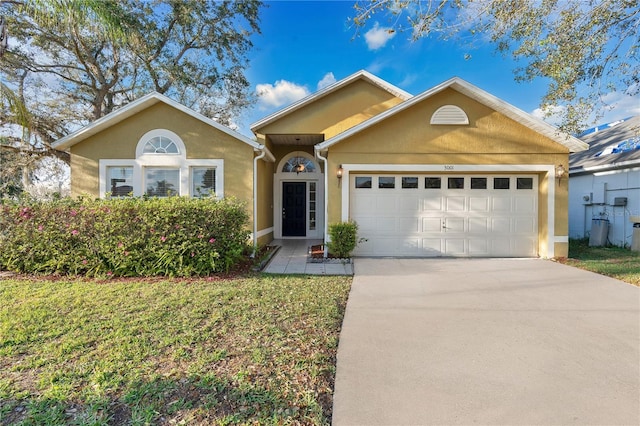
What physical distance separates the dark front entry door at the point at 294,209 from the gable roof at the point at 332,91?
2916 millimetres

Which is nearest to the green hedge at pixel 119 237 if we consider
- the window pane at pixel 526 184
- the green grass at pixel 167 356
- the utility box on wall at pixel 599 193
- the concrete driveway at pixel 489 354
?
the green grass at pixel 167 356

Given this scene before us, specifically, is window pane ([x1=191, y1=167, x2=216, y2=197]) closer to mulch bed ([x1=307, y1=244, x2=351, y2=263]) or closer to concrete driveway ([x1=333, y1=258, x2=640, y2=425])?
mulch bed ([x1=307, y1=244, x2=351, y2=263])

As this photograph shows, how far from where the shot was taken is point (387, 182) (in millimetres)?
8859

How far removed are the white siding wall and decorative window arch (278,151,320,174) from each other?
10262 millimetres

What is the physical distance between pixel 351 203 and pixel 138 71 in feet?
44.9

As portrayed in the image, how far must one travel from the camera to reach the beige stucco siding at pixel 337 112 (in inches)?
433

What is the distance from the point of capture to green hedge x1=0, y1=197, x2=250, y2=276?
6.40 m

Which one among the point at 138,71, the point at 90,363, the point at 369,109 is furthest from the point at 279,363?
the point at 138,71

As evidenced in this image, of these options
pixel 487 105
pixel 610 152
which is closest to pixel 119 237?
pixel 487 105

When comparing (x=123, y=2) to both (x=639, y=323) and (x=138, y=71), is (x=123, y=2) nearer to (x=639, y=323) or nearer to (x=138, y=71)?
(x=138, y=71)

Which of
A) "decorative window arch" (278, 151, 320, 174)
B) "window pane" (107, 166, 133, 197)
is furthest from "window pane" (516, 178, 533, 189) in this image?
"window pane" (107, 166, 133, 197)

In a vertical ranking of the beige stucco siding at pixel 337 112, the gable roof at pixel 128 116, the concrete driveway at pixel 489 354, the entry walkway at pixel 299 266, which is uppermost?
the beige stucco siding at pixel 337 112

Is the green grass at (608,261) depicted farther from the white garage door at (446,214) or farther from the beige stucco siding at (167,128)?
the beige stucco siding at (167,128)

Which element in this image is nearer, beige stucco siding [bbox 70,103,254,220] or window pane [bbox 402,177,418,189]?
window pane [bbox 402,177,418,189]
